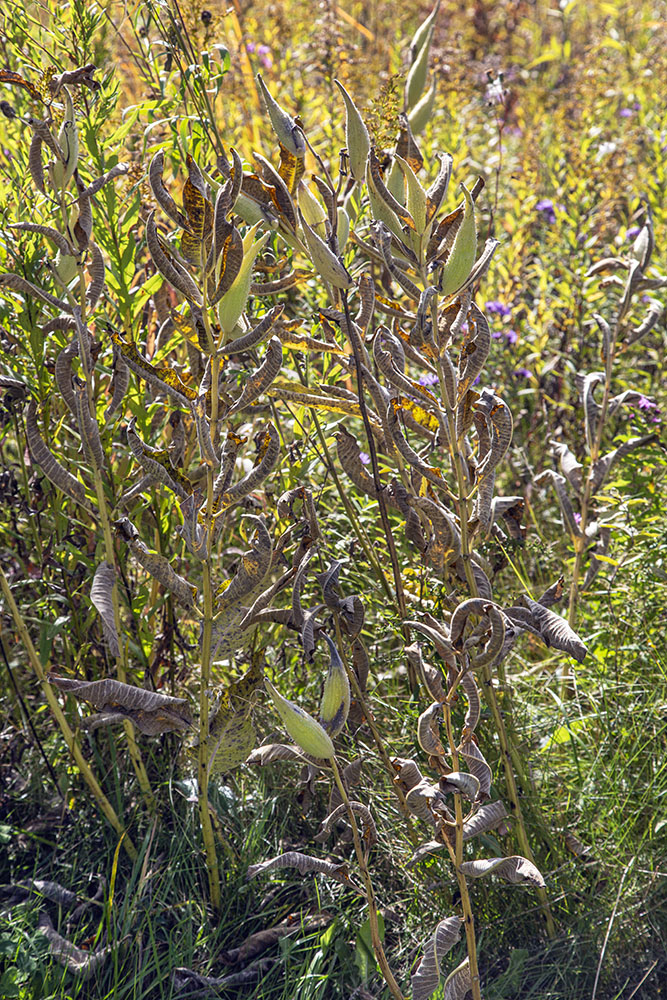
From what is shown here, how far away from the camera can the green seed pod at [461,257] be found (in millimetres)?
1224

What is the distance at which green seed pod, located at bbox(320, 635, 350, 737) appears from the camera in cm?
118

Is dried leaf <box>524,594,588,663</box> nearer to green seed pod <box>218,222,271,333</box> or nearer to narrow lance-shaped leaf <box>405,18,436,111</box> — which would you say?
green seed pod <box>218,222,271,333</box>

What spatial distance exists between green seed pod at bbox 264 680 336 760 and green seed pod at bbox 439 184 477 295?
614mm

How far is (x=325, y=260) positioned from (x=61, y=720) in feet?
3.05

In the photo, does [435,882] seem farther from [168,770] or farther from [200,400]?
[200,400]

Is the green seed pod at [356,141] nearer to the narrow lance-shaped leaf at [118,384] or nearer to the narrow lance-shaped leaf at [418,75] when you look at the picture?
the narrow lance-shaped leaf at [418,75]

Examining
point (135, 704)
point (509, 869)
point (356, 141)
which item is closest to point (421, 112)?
point (356, 141)

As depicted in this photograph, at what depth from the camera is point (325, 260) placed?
125 cm

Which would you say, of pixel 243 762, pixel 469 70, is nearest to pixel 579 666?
pixel 243 762

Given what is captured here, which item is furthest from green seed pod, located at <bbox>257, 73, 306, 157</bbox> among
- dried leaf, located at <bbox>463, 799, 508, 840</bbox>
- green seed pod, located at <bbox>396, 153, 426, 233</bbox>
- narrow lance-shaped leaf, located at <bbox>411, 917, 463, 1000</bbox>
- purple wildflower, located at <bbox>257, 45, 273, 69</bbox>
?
purple wildflower, located at <bbox>257, 45, 273, 69</bbox>

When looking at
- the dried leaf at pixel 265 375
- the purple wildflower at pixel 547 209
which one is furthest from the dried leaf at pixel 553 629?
the purple wildflower at pixel 547 209

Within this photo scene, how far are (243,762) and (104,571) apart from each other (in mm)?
386

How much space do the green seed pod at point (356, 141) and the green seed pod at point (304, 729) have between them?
0.77m

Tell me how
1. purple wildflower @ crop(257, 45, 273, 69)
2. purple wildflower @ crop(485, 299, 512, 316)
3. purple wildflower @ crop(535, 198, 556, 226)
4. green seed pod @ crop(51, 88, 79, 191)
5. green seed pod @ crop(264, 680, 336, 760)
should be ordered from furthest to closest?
purple wildflower @ crop(257, 45, 273, 69) → purple wildflower @ crop(535, 198, 556, 226) → purple wildflower @ crop(485, 299, 512, 316) → green seed pod @ crop(51, 88, 79, 191) → green seed pod @ crop(264, 680, 336, 760)
